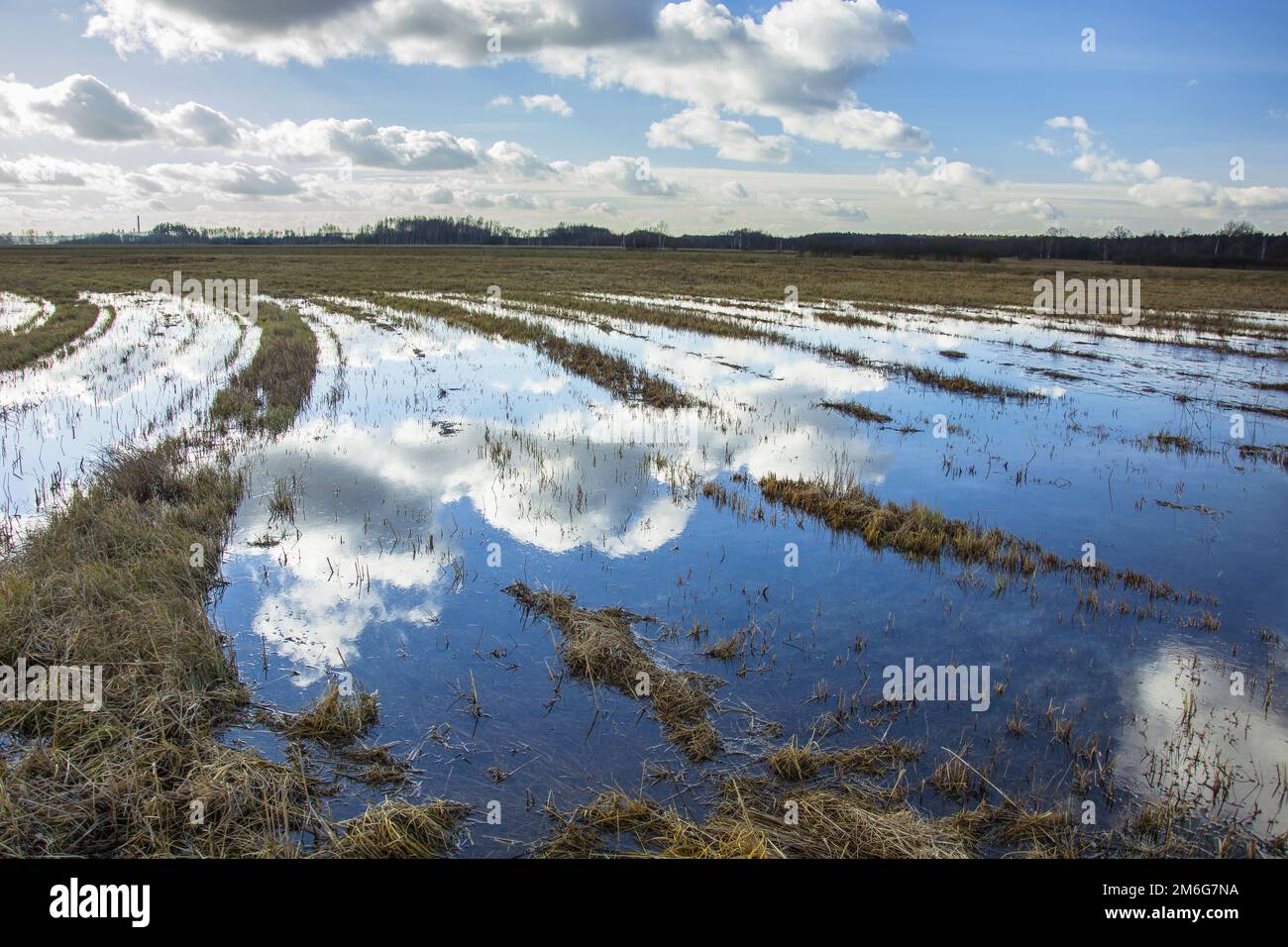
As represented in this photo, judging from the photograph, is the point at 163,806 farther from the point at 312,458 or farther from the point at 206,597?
the point at 312,458

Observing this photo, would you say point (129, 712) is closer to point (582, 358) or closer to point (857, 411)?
point (857, 411)

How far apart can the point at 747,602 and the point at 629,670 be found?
188cm

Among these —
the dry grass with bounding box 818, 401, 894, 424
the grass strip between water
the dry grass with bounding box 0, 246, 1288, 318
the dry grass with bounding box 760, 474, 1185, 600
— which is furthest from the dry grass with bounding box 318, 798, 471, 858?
the dry grass with bounding box 0, 246, 1288, 318

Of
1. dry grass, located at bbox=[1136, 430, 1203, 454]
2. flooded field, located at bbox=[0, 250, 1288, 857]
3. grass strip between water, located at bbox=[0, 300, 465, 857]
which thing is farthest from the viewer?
dry grass, located at bbox=[1136, 430, 1203, 454]

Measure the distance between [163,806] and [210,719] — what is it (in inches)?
39.6

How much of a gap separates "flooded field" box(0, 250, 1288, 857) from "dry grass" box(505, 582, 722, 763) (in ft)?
0.10

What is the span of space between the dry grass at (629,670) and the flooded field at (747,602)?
0.03 m

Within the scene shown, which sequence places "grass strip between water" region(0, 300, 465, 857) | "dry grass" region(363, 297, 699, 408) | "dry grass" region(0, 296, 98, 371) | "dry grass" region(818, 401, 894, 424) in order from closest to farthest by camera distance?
1. "grass strip between water" region(0, 300, 465, 857)
2. "dry grass" region(818, 401, 894, 424)
3. "dry grass" region(363, 297, 699, 408)
4. "dry grass" region(0, 296, 98, 371)

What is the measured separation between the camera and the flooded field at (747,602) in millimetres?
4863

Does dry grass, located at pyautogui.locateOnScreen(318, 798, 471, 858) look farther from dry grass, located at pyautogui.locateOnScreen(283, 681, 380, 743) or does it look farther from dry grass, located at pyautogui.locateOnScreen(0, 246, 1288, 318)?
dry grass, located at pyautogui.locateOnScreen(0, 246, 1288, 318)

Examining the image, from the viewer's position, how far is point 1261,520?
10258 mm

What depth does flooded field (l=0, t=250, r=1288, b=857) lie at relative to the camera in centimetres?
486

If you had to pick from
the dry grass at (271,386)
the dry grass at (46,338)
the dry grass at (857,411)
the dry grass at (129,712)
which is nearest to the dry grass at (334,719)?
the dry grass at (129,712)
